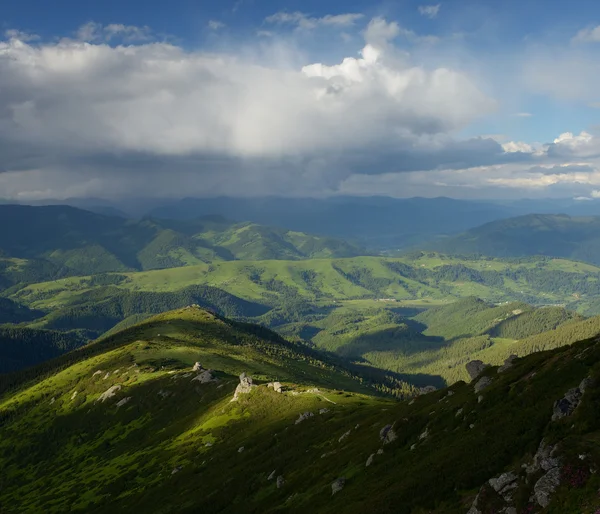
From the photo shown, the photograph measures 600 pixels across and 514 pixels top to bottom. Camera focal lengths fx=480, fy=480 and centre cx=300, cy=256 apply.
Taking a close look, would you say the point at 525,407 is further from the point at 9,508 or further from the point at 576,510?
the point at 9,508

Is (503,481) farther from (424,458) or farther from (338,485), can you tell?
(338,485)

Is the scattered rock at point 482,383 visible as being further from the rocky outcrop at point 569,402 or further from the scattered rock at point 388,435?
the rocky outcrop at point 569,402

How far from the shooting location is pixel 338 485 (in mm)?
78250

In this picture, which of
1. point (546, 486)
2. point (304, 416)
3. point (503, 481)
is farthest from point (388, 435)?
point (304, 416)

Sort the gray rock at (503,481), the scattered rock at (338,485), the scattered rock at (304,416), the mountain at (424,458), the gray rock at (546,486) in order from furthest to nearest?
1. the scattered rock at (304,416)
2. the scattered rock at (338,485)
3. the gray rock at (503,481)
4. the mountain at (424,458)
5. the gray rock at (546,486)

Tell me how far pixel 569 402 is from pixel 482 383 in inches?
1141

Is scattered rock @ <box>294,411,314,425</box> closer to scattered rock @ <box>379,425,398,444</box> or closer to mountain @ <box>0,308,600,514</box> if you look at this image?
mountain @ <box>0,308,600,514</box>

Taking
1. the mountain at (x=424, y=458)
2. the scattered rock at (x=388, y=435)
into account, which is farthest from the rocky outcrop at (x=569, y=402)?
the scattered rock at (x=388, y=435)

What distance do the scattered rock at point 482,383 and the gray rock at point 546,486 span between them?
38.8 meters

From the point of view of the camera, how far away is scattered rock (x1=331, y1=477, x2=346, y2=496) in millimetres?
77400

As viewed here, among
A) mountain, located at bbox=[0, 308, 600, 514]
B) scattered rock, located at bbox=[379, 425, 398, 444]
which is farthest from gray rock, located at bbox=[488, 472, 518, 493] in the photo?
scattered rock, located at bbox=[379, 425, 398, 444]

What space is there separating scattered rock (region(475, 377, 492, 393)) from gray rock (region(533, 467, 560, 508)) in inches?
1526

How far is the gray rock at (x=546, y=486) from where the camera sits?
134ft

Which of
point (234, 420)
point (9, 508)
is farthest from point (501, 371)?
point (9, 508)
